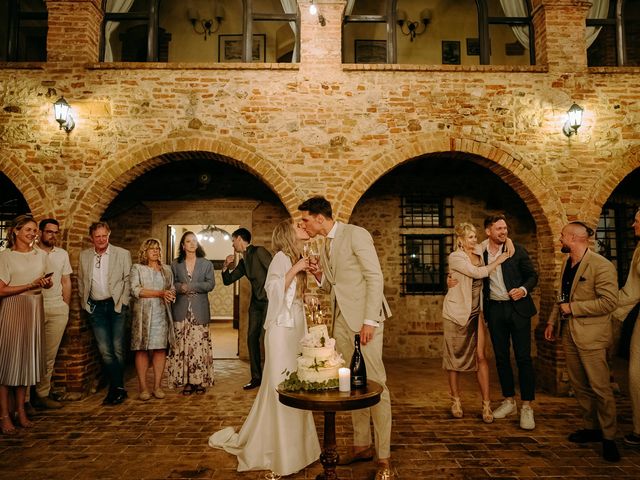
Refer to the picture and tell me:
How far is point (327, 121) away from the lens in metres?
6.01

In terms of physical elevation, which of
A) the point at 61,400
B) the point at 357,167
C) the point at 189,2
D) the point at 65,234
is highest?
the point at 189,2

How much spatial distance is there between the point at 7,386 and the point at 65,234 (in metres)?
2.08

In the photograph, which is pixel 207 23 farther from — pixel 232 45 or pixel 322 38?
pixel 322 38

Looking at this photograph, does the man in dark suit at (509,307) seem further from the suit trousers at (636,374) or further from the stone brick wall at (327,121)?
the stone brick wall at (327,121)

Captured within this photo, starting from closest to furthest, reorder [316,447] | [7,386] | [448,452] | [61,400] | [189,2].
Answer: [316,447] → [448,452] → [7,386] → [61,400] → [189,2]

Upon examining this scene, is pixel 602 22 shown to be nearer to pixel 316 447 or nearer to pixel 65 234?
pixel 316 447

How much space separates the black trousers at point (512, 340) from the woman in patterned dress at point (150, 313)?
12.2 ft

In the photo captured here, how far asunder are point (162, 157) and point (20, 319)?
8.83ft

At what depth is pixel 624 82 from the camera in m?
6.12

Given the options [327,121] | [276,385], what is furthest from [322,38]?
[276,385]

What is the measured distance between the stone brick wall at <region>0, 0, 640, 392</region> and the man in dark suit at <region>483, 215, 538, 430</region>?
161 cm

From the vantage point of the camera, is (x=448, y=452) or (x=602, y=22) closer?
(x=448, y=452)

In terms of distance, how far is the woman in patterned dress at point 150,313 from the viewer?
5188 millimetres

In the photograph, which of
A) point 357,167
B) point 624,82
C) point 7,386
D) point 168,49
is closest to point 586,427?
point 357,167
